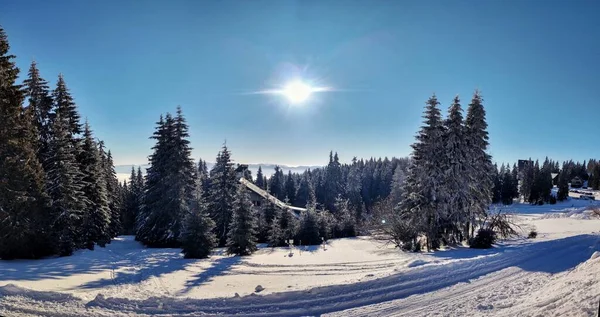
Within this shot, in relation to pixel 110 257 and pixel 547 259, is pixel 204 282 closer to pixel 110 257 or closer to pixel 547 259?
pixel 110 257

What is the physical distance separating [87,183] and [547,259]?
1126 inches

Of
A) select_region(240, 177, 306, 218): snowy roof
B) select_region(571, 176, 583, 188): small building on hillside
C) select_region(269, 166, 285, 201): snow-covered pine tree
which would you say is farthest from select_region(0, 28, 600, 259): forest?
select_region(571, 176, 583, 188): small building on hillside

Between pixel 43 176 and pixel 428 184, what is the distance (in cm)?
2479

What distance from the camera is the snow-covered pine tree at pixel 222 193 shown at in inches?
1253

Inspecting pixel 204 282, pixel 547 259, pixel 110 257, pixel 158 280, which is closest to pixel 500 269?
pixel 547 259

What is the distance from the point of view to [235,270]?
18031mm

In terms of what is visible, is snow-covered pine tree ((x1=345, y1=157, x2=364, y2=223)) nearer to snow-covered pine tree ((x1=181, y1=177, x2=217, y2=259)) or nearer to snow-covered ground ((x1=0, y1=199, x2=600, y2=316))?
snow-covered pine tree ((x1=181, y1=177, x2=217, y2=259))

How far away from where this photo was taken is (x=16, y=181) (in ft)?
56.9

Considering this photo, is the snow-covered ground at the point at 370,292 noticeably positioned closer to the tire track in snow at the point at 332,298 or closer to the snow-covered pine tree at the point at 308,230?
the tire track in snow at the point at 332,298

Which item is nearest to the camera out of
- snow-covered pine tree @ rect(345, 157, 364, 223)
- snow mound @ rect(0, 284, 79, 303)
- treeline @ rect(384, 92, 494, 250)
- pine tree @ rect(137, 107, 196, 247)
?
snow mound @ rect(0, 284, 79, 303)

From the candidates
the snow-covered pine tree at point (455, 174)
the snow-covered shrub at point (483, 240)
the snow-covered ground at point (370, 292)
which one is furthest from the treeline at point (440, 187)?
the snow-covered ground at point (370, 292)

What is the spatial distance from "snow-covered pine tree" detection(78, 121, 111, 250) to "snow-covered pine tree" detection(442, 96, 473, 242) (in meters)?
26.1

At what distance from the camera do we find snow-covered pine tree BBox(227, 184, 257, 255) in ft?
80.5

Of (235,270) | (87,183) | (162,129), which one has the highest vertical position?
(162,129)
